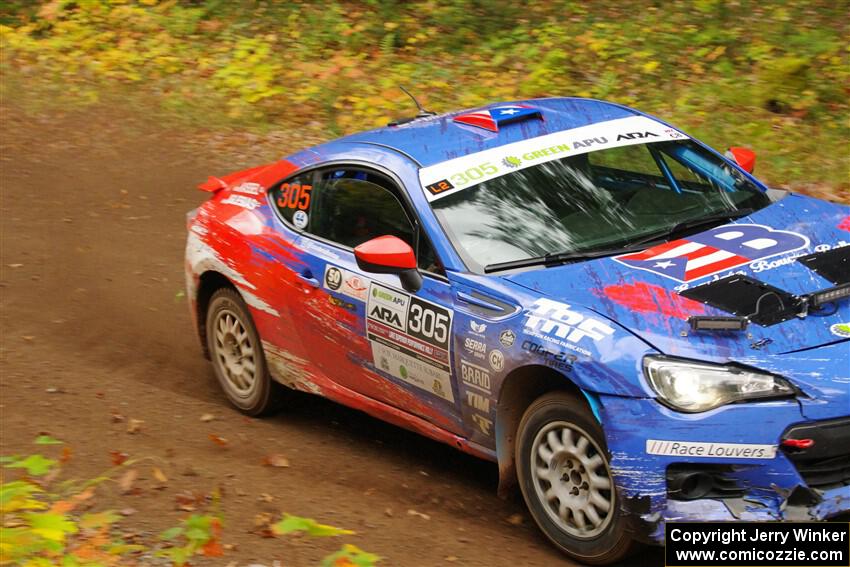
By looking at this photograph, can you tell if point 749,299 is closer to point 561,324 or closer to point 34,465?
point 561,324

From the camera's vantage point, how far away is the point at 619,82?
12641mm

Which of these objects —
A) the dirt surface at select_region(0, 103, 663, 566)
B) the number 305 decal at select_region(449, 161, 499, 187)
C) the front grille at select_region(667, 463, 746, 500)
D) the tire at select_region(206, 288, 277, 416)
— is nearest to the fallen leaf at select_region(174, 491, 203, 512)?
the dirt surface at select_region(0, 103, 663, 566)

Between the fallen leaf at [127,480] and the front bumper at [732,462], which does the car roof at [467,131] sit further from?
the fallen leaf at [127,480]

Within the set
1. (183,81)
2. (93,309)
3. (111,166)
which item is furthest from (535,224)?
(183,81)

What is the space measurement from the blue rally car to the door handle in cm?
1

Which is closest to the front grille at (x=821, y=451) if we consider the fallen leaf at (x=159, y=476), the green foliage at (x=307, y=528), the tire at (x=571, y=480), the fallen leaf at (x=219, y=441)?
the tire at (x=571, y=480)

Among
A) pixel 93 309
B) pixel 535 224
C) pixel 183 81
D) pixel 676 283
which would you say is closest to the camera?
pixel 676 283

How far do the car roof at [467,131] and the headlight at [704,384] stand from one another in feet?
6.42

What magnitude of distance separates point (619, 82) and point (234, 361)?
265 inches

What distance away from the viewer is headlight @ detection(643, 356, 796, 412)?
446cm

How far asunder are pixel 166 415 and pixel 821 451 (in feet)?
13.7

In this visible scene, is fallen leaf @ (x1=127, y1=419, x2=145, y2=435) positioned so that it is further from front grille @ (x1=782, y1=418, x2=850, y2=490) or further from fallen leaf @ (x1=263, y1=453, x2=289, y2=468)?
front grille @ (x1=782, y1=418, x2=850, y2=490)

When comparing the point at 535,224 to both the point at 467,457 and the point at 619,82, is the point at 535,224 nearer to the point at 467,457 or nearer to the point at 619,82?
the point at 467,457

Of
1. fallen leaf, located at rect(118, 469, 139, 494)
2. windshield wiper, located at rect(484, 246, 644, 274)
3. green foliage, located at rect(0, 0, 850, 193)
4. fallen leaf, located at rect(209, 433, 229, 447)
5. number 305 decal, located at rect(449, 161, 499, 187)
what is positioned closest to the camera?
windshield wiper, located at rect(484, 246, 644, 274)
